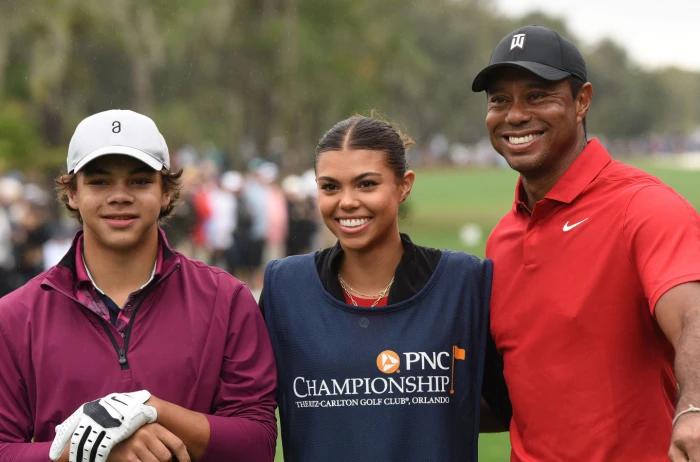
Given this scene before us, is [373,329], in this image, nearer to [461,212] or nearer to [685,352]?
[685,352]

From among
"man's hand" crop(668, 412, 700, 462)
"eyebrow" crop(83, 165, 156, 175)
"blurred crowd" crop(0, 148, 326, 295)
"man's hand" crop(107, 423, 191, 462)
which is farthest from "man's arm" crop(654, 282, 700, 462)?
"blurred crowd" crop(0, 148, 326, 295)

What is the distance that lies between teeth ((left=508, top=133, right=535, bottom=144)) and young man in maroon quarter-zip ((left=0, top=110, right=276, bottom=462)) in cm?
111

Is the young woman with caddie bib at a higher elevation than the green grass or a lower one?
lower

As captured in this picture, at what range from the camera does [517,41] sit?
12.8 feet

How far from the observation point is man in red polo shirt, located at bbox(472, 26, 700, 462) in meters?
3.36

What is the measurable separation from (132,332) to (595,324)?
1.48 meters

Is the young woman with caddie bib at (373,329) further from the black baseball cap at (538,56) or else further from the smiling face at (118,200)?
the smiling face at (118,200)

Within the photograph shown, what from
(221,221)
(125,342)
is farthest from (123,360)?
(221,221)

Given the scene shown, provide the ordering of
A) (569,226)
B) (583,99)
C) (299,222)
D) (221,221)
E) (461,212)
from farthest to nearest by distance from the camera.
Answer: (461,212)
(299,222)
(221,221)
(583,99)
(569,226)

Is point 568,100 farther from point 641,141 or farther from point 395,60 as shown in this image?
point 641,141

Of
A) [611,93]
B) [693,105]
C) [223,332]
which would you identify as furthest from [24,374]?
[693,105]

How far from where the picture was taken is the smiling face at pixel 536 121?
152 inches

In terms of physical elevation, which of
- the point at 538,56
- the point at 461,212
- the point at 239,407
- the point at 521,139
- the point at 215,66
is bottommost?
the point at 239,407

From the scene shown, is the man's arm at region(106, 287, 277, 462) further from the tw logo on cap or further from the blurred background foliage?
the blurred background foliage
